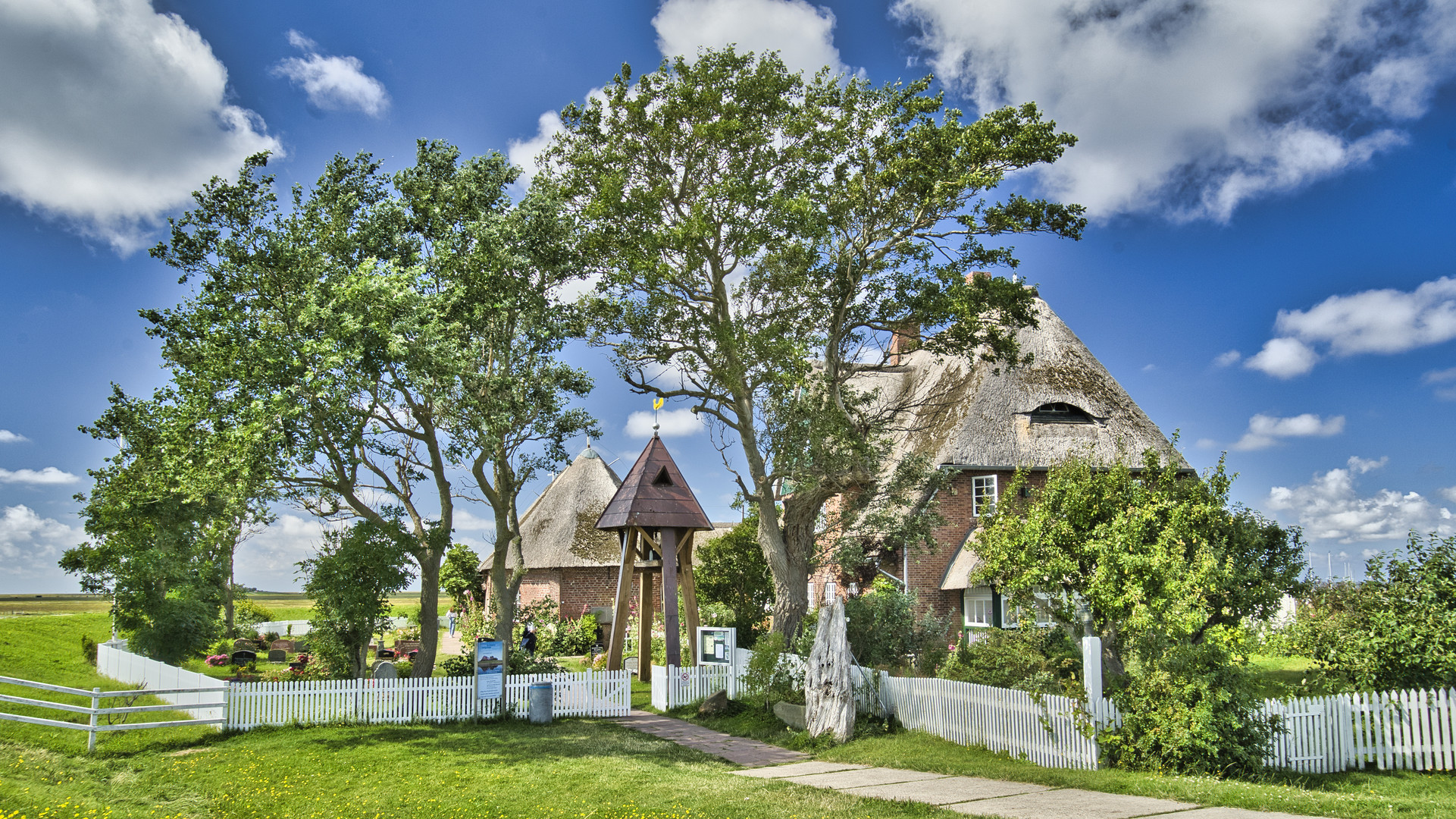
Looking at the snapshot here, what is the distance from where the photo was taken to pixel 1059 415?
2739 cm

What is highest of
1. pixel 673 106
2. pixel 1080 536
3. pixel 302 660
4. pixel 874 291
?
pixel 673 106

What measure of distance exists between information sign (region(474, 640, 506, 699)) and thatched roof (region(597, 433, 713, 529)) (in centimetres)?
484

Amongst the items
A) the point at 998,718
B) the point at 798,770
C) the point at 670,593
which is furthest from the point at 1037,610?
the point at 670,593

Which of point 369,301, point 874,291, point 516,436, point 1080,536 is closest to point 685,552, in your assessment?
point 516,436

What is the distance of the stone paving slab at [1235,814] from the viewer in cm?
856

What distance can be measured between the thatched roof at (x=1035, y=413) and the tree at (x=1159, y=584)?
1255cm

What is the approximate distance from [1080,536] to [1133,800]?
359cm

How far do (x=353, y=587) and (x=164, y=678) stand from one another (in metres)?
5.54

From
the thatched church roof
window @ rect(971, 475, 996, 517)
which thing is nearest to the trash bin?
the thatched church roof

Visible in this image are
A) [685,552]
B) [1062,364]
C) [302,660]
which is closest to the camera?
[685,552]

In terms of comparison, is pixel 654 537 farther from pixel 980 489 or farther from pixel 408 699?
pixel 980 489

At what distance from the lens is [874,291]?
1983 cm

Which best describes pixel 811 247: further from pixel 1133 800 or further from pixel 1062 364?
pixel 1062 364

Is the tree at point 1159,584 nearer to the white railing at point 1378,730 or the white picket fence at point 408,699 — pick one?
the white railing at point 1378,730
